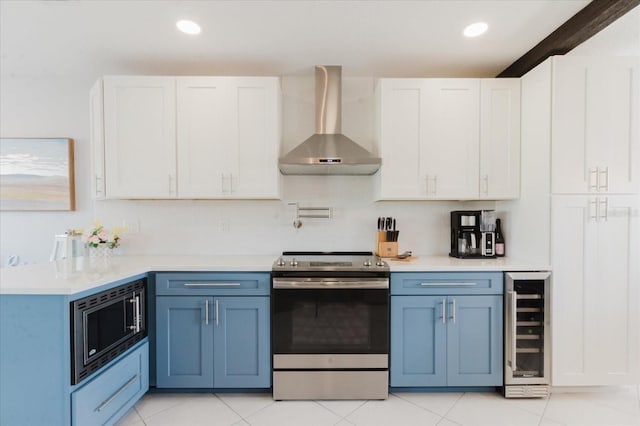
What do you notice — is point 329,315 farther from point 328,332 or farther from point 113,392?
point 113,392

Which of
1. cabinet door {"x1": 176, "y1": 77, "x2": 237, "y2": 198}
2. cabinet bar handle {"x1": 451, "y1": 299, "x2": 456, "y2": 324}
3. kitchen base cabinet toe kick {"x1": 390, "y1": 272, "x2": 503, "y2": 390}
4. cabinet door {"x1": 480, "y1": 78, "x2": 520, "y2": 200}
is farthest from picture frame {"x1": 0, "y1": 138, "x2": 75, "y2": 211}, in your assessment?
cabinet door {"x1": 480, "y1": 78, "x2": 520, "y2": 200}

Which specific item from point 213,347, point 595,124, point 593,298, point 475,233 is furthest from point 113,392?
point 595,124

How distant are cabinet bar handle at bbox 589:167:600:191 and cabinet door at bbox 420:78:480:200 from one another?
68 centimetres

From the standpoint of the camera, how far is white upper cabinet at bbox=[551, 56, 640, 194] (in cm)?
203

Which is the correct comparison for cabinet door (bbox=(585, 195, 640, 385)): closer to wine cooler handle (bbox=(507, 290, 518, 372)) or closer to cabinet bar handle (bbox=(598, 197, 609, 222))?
cabinet bar handle (bbox=(598, 197, 609, 222))

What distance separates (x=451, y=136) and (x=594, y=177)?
0.94 meters

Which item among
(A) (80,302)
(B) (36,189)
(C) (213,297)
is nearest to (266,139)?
(C) (213,297)

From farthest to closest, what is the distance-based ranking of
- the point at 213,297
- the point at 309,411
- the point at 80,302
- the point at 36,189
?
the point at 36,189 < the point at 213,297 < the point at 309,411 < the point at 80,302

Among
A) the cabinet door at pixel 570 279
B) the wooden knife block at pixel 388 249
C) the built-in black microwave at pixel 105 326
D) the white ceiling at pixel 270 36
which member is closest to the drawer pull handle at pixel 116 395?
the built-in black microwave at pixel 105 326

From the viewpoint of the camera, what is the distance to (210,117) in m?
2.36

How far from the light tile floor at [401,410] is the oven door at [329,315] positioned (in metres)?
0.35

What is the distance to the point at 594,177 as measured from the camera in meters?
2.03

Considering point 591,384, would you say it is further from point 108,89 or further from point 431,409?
point 108,89

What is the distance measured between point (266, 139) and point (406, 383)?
204 cm
